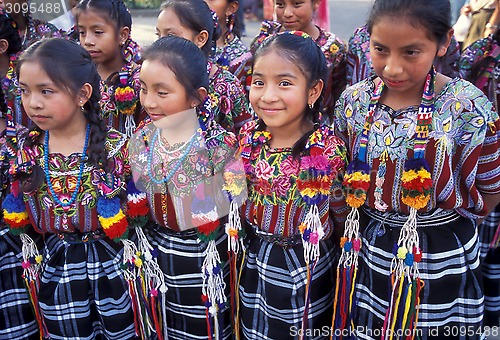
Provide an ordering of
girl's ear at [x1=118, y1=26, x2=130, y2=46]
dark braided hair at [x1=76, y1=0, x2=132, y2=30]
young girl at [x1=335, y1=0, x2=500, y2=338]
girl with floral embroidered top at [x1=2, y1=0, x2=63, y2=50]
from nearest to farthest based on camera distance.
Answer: young girl at [x1=335, y1=0, x2=500, y2=338], dark braided hair at [x1=76, y1=0, x2=132, y2=30], girl's ear at [x1=118, y1=26, x2=130, y2=46], girl with floral embroidered top at [x1=2, y1=0, x2=63, y2=50]

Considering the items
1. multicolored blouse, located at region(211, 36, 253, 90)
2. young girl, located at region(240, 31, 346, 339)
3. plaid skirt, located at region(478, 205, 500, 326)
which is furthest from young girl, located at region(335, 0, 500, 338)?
multicolored blouse, located at region(211, 36, 253, 90)

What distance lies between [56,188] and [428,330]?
1580mm

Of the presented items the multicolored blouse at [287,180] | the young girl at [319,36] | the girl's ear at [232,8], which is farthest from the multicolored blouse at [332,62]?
the multicolored blouse at [287,180]

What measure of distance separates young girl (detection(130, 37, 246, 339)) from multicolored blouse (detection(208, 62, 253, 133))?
387 mm

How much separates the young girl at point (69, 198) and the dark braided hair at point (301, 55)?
0.74 m

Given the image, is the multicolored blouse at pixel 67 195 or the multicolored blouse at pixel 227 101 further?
the multicolored blouse at pixel 227 101

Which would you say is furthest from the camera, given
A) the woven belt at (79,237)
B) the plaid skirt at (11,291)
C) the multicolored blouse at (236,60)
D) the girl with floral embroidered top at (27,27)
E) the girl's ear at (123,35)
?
the multicolored blouse at (236,60)

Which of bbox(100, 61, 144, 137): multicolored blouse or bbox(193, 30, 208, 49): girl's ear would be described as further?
bbox(193, 30, 208, 49): girl's ear

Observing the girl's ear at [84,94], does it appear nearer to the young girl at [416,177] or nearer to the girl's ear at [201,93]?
the girl's ear at [201,93]

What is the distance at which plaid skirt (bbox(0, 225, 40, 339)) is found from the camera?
2244 mm

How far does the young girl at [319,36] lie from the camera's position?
3.04 m

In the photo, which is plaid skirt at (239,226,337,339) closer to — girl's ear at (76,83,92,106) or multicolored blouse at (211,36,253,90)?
girl's ear at (76,83,92,106)

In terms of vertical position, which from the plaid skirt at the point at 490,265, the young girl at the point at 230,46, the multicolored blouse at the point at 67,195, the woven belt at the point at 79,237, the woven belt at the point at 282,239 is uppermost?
the young girl at the point at 230,46

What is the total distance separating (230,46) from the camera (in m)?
3.33
